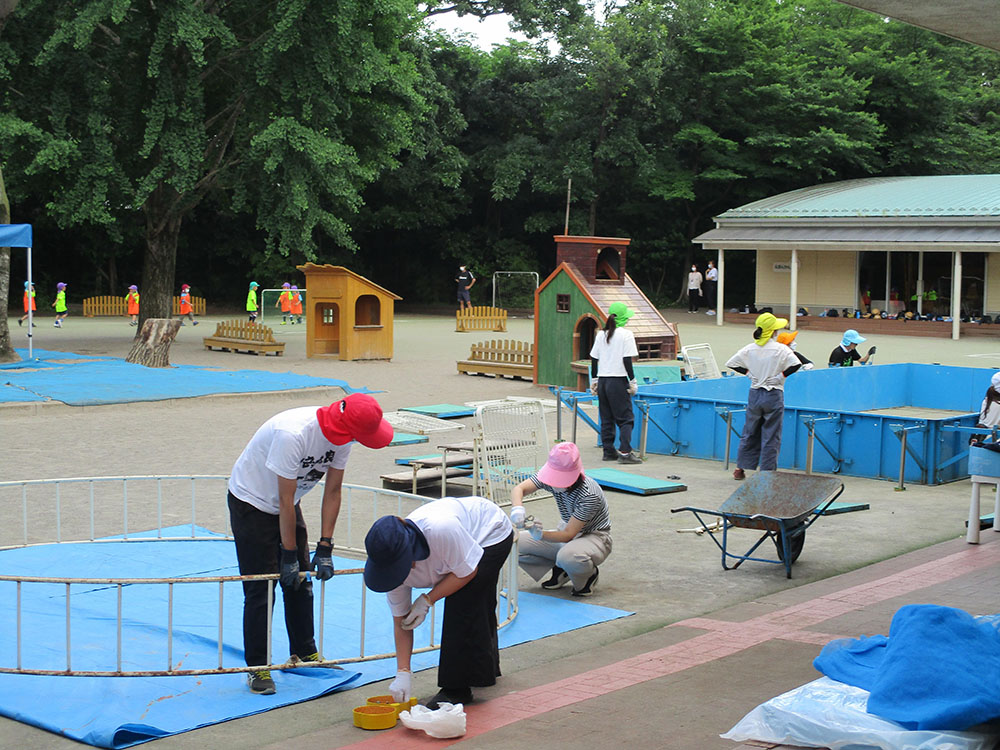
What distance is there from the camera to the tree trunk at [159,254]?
2922 centimetres

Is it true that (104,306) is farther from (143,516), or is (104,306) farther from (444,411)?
(143,516)

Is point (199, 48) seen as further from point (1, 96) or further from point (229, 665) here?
point (229, 665)

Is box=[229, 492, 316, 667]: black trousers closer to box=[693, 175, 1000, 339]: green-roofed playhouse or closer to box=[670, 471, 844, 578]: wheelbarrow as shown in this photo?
box=[670, 471, 844, 578]: wheelbarrow

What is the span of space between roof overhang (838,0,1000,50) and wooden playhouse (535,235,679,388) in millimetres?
11453

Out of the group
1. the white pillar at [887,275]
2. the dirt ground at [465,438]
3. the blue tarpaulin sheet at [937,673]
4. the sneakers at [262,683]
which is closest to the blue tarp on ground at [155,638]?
the sneakers at [262,683]

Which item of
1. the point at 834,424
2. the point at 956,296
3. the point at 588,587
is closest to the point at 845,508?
the point at 834,424

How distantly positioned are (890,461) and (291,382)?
35.2 feet

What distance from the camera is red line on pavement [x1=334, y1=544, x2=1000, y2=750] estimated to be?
542 cm

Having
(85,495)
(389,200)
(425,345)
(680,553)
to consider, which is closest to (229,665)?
(680,553)

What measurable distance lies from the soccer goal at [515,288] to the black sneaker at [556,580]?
124 feet

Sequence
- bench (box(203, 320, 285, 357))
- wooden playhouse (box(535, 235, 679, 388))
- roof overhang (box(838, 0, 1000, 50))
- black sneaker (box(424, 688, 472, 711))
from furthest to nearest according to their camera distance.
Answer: bench (box(203, 320, 285, 357)), wooden playhouse (box(535, 235, 679, 388)), roof overhang (box(838, 0, 1000, 50)), black sneaker (box(424, 688, 472, 711))

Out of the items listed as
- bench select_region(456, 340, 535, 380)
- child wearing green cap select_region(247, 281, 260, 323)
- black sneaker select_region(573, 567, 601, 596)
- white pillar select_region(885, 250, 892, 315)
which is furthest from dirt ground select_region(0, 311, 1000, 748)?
white pillar select_region(885, 250, 892, 315)

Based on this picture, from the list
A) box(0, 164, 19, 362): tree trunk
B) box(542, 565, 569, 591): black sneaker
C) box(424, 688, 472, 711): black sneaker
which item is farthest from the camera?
box(0, 164, 19, 362): tree trunk

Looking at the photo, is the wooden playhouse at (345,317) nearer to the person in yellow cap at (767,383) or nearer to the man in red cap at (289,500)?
the person in yellow cap at (767,383)
